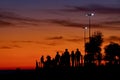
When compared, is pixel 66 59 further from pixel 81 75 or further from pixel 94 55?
pixel 81 75

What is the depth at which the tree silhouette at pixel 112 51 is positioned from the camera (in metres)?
85.2

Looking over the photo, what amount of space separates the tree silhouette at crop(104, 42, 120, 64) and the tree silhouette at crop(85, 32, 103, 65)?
510 cm

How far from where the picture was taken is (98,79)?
44500 mm

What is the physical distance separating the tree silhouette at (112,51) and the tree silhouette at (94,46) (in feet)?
16.7

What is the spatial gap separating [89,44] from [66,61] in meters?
12.5

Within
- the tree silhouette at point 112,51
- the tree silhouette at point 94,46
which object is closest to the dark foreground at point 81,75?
the tree silhouette at point 94,46

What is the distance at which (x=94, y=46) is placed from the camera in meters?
79.2

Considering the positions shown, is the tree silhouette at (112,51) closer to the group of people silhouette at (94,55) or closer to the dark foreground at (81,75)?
the group of people silhouette at (94,55)

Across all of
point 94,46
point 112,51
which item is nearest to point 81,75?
point 94,46

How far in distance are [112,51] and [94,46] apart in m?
9.08

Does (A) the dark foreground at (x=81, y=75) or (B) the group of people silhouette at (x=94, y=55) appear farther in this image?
(B) the group of people silhouette at (x=94, y=55)

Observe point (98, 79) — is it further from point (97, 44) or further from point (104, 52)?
point (104, 52)

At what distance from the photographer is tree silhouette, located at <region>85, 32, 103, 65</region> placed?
79306 mm

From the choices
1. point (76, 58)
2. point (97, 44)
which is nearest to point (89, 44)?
point (97, 44)
